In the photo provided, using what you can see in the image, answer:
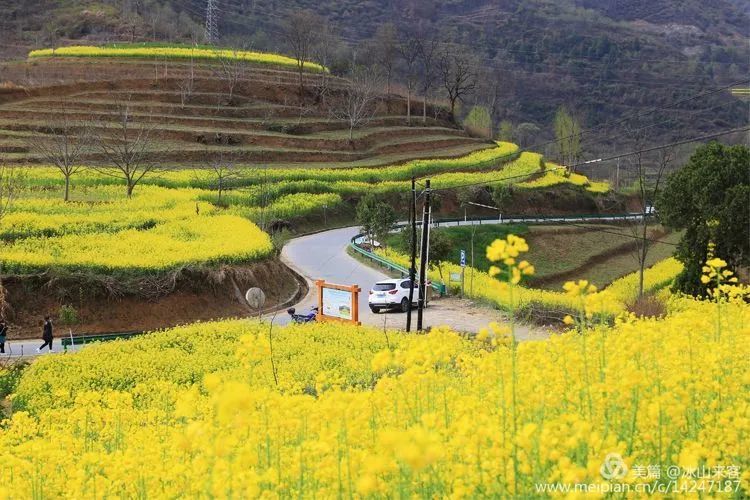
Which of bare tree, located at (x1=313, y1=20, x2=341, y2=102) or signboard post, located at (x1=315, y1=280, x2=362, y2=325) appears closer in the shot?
signboard post, located at (x1=315, y1=280, x2=362, y2=325)

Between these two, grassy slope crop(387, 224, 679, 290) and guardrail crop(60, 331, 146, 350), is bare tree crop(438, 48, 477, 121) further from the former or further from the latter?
guardrail crop(60, 331, 146, 350)

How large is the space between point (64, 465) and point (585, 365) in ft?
19.2

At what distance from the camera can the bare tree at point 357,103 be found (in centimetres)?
6988

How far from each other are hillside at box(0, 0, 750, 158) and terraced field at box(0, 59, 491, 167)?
25.0 meters

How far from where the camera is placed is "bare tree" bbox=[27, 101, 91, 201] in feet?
147

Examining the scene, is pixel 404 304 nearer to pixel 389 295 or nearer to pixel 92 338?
pixel 389 295

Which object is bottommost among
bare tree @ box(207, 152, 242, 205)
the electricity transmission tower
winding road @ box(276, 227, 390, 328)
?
winding road @ box(276, 227, 390, 328)

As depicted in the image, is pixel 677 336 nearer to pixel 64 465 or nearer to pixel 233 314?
pixel 64 465

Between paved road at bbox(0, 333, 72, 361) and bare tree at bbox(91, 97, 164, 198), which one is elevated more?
bare tree at bbox(91, 97, 164, 198)

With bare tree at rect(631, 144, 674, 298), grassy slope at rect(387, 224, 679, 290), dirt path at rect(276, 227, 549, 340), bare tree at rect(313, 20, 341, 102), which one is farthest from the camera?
bare tree at rect(313, 20, 341, 102)

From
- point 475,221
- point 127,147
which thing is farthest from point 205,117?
point 475,221

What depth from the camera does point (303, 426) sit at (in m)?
7.36

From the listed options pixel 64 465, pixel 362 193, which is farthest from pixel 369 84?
pixel 64 465

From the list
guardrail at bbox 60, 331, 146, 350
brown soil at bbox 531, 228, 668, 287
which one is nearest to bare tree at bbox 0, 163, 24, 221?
guardrail at bbox 60, 331, 146, 350
